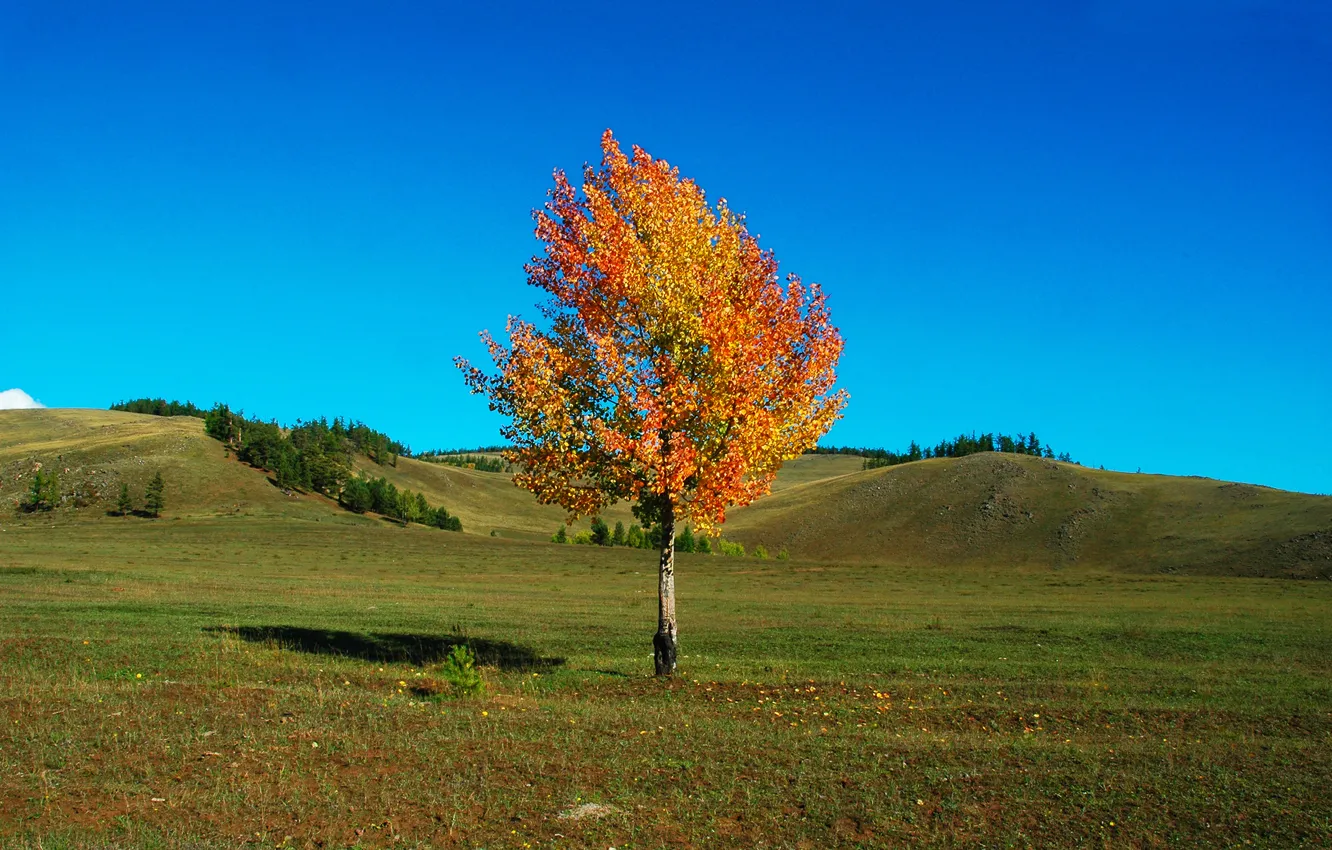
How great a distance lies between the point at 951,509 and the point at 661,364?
438 feet

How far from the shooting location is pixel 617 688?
18406mm

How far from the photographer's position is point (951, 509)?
145000 millimetres

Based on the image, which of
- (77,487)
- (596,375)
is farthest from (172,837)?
(77,487)

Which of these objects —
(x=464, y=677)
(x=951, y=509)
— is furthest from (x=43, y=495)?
(x=951, y=509)

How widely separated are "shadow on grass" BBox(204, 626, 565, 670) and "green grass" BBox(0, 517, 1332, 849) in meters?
0.20

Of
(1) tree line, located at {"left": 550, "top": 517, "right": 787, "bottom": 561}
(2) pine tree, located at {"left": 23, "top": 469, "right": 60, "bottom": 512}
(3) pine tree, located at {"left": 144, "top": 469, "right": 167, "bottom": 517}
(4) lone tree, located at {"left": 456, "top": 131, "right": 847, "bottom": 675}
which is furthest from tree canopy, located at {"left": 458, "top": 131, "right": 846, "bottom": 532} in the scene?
(2) pine tree, located at {"left": 23, "top": 469, "right": 60, "bottom": 512}

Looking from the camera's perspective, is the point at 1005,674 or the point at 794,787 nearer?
the point at 794,787

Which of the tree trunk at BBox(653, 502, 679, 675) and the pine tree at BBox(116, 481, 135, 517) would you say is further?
the pine tree at BBox(116, 481, 135, 517)

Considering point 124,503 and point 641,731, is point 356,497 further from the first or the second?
point 641,731

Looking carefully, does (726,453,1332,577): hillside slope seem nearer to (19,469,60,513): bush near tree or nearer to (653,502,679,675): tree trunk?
(19,469,60,513): bush near tree

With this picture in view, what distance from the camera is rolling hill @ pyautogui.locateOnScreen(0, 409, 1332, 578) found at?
10788 centimetres

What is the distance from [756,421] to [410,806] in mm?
10477

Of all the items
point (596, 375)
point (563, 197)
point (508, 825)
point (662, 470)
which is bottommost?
point (508, 825)

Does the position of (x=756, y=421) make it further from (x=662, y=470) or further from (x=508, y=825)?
(x=508, y=825)
